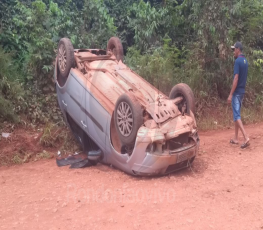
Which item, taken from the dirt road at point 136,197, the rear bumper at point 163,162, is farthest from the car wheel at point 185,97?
the dirt road at point 136,197

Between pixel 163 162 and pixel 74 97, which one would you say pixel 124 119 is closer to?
pixel 163 162

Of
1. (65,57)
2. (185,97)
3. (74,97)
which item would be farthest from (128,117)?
(65,57)

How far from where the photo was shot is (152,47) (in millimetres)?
9227

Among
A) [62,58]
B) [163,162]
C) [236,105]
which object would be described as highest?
[62,58]

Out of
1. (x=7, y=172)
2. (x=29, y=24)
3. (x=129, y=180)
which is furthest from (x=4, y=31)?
(x=129, y=180)

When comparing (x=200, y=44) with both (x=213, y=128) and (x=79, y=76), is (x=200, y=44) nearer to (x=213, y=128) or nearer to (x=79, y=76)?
(x=213, y=128)

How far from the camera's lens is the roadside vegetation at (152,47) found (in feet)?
24.3

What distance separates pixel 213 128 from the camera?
781 cm

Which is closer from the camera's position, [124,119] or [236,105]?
[124,119]

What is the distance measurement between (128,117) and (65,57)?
1.99m

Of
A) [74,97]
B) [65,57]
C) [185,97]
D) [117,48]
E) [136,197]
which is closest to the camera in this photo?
[136,197]

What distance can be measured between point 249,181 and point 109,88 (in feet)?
8.03

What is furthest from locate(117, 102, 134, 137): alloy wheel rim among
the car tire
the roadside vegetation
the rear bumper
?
the roadside vegetation

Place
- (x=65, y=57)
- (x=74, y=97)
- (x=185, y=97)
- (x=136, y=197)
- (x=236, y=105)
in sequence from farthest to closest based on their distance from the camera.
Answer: (x=236, y=105) → (x=65, y=57) → (x=74, y=97) → (x=185, y=97) → (x=136, y=197)
